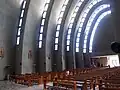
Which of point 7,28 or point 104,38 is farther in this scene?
point 104,38

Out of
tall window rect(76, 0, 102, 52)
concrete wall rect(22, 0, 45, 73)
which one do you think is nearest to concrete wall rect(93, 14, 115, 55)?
tall window rect(76, 0, 102, 52)

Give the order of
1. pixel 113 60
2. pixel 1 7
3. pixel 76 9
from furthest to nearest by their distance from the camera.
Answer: pixel 113 60 → pixel 76 9 → pixel 1 7

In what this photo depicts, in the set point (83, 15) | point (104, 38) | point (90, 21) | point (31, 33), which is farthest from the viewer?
point (90, 21)

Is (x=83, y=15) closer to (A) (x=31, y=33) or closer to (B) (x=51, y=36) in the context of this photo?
(B) (x=51, y=36)

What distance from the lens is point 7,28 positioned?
26.0 m

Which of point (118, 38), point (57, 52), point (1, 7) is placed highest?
point (1, 7)

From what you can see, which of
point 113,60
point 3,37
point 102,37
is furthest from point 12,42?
point 113,60

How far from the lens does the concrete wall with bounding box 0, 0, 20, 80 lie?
996 inches

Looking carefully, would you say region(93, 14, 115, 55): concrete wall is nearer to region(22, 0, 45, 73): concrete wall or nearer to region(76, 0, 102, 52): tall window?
region(76, 0, 102, 52): tall window

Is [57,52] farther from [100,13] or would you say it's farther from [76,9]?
[100,13]

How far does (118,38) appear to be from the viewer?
14.0 ft

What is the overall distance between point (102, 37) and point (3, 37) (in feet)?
58.2

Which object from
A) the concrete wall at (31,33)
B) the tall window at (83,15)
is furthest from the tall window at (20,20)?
the tall window at (83,15)

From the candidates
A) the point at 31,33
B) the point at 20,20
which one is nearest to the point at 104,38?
the point at 31,33
